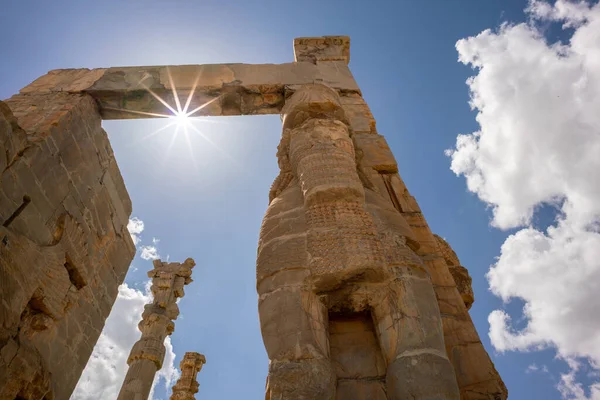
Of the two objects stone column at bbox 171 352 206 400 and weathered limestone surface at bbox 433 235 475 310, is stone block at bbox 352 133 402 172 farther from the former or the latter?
stone column at bbox 171 352 206 400

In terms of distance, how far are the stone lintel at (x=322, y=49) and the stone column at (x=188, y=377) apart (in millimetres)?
9109

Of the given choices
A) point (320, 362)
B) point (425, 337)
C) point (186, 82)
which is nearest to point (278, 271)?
point (320, 362)

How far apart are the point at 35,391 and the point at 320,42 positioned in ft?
18.5

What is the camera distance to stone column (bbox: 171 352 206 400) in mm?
10570

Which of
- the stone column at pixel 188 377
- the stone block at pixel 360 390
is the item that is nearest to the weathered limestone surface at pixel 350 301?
the stone block at pixel 360 390

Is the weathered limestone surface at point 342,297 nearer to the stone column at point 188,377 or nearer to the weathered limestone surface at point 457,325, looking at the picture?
the weathered limestone surface at point 457,325

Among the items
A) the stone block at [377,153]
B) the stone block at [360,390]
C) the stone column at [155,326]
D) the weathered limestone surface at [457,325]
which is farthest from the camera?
the stone column at [155,326]

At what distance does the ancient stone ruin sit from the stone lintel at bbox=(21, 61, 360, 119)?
2 cm

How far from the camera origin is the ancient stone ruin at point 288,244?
6.96 feet

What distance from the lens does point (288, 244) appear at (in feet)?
8.22

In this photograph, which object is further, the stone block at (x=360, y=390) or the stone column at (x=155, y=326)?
the stone column at (x=155, y=326)

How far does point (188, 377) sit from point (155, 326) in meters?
3.18

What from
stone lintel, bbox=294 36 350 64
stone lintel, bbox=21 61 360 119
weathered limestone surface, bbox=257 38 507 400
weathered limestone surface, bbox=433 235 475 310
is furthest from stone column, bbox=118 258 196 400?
weathered limestone surface, bbox=433 235 475 310

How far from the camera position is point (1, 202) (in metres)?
3.28
